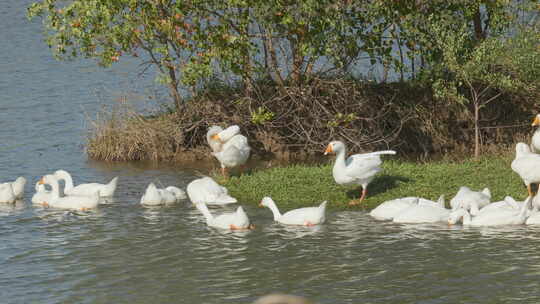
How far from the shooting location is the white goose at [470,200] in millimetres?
15866

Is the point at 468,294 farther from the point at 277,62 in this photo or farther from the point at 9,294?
the point at 277,62

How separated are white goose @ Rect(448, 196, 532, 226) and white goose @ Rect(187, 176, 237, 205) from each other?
442 centimetres

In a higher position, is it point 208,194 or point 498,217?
point 208,194

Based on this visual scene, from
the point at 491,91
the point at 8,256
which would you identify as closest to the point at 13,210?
the point at 8,256

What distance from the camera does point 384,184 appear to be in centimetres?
1839

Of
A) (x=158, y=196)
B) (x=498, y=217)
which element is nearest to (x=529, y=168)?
(x=498, y=217)

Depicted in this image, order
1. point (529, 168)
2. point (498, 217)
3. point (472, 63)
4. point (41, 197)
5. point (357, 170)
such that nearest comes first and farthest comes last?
point (498, 217) < point (529, 168) < point (357, 170) < point (41, 197) < point (472, 63)

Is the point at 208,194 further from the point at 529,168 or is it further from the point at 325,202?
the point at 529,168

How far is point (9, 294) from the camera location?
1211cm

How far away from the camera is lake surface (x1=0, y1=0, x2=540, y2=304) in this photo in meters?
11.9

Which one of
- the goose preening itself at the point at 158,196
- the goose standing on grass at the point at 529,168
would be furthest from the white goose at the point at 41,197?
the goose standing on grass at the point at 529,168

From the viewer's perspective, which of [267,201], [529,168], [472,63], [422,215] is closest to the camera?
[422,215]

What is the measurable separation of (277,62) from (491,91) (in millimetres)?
6003

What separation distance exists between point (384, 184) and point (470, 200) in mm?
2642
